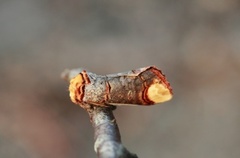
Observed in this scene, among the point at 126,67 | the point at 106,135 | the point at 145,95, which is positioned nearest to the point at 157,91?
the point at 145,95

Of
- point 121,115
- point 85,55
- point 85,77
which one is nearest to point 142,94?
point 85,77

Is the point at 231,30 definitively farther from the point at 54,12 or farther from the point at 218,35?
the point at 54,12

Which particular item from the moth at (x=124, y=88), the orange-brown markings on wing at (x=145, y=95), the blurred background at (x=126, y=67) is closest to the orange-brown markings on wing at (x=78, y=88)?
the moth at (x=124, y=88)

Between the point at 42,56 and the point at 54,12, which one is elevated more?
the point at 54,12

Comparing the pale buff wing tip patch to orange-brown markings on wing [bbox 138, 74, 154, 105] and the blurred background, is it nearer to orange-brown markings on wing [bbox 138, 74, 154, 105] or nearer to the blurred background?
orange-brown markings on wing [bbox 138, 74, 154, 105]

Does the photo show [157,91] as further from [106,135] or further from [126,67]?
[126,67]

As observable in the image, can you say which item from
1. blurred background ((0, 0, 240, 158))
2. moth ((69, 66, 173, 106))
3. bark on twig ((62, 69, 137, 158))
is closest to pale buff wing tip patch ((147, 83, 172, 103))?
moth ((69, 66, 173, 106))

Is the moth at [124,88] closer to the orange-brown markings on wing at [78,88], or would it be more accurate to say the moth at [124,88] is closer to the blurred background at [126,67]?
the orange-brown markings on wing at [78,88]
